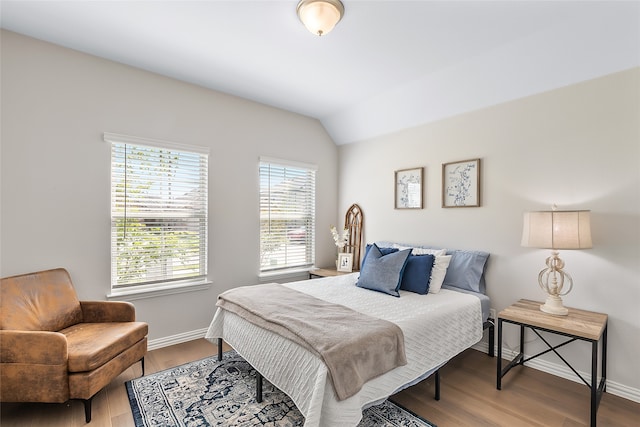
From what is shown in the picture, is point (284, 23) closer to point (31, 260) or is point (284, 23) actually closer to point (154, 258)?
point (154, 258)

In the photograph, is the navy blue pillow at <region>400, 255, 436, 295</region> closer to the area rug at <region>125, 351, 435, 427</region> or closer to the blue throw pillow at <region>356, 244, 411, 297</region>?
the blue throw pillow at <region>356, 244, 411, 297</region>

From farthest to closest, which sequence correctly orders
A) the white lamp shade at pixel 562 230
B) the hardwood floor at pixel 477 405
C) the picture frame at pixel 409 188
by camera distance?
1. the picture frame at pixel 409 188
2. the white lamp shade at pixel 562 230
3. the hardwood floor at pixel 477 405

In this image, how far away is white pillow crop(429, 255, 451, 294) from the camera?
9.24ft

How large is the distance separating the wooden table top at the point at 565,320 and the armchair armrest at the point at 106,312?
3.02 m

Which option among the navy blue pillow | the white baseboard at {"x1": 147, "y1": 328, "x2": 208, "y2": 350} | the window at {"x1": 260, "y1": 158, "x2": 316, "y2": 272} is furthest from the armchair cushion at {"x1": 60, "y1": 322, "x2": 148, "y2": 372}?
the navy blue pillow

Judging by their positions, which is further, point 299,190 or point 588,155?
point 299,190

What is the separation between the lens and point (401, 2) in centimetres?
202

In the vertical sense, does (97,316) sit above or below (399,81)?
below

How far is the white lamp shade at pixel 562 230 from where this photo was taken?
221cm

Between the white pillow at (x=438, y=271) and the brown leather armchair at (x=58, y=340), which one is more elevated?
the white pillow at (x=438, y=271)

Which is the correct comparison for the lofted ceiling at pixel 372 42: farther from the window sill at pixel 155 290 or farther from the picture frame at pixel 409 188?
the window sill at pixel 155 290

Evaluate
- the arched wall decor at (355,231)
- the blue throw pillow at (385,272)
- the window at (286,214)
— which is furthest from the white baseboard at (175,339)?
the arched wall decor at (355,231)

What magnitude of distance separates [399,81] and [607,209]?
2.12 meters

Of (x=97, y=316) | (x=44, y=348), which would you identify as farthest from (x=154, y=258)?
(x=44, y=348)
